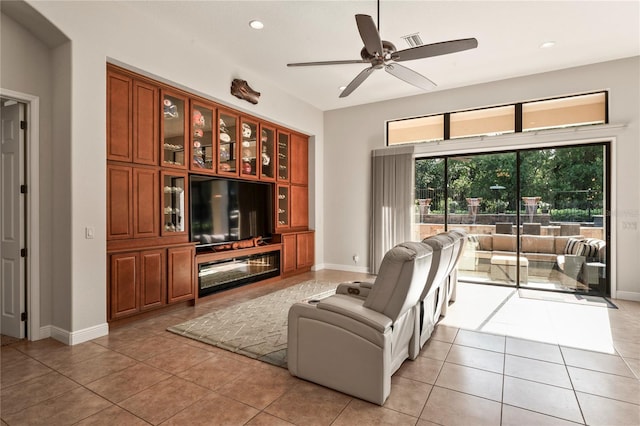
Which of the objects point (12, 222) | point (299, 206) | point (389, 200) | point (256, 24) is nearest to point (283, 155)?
point (299, 206)

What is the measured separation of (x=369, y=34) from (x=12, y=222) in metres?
3.93

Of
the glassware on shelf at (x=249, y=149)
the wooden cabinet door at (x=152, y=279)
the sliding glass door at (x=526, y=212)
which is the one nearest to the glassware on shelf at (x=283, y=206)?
the glassware on shelf at (x=249, y=149)

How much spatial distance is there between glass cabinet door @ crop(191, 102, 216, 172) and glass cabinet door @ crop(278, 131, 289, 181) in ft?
5.61

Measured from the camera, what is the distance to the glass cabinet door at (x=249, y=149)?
18.0 feet

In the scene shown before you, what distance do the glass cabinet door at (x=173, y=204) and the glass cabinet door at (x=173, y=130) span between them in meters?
0.19

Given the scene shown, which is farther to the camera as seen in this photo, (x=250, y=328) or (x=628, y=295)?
(x=628, y=295)

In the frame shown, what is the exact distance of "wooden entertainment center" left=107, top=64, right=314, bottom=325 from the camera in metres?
3.65

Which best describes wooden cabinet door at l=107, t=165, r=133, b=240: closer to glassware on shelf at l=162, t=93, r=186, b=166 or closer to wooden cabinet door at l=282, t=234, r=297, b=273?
glassware on shelf at l=162, t=93, r=186, b=166

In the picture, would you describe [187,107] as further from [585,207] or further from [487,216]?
[585,207]

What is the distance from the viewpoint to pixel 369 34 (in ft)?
9.00

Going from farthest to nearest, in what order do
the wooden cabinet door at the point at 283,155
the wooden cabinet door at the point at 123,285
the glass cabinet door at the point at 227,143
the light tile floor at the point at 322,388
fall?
the wooden cabinet door at the point at 283,155 < the glass cabinet door at the point at 227,143 < the wooden cabinet door at the point at 123,285 < the light tile floor at the point at 322,388

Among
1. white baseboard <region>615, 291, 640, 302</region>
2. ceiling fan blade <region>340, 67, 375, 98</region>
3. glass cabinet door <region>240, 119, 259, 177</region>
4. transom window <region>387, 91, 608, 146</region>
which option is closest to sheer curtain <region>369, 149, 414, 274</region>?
transom window <region>387, 91, 608, 146</region>

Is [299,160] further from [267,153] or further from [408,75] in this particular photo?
[408,75]

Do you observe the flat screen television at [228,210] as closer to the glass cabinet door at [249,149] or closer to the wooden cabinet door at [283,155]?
the glass cabinet door at [249,149]
